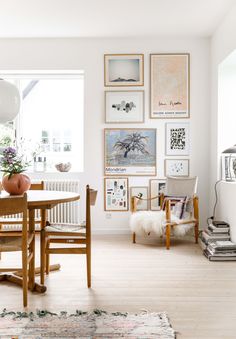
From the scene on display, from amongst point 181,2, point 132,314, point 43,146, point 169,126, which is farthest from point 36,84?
point 132,314

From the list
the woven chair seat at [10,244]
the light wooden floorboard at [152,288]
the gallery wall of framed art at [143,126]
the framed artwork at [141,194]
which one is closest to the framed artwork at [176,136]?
the gallery wall of framed art at [143,126]

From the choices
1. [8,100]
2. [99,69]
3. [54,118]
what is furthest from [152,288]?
[54,118]

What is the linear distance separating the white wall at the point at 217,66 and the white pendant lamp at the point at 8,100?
8.57ft

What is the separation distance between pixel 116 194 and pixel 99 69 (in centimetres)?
172

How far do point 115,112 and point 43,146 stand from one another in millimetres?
1186

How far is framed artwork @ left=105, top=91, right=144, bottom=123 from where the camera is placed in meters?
6.00

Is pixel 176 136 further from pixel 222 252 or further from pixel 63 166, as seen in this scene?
pixel 222 252

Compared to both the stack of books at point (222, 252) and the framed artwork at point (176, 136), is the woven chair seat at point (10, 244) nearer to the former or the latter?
the stack of books at point (222, 252)

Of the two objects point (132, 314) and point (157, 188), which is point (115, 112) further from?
point (132, 314)

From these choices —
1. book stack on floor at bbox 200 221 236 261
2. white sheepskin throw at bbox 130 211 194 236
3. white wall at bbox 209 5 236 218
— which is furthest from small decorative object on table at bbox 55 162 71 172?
book stack on floor at bbox 200 221 236 261

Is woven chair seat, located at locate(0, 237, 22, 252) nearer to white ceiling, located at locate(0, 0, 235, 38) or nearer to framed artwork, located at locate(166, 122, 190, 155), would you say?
white ceiling, located at locate(0, 0, 235, 38)

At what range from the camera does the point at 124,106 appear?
6.00 metres

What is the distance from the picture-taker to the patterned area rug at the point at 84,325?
259cm

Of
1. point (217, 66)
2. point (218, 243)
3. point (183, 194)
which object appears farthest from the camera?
point (183, 194)
